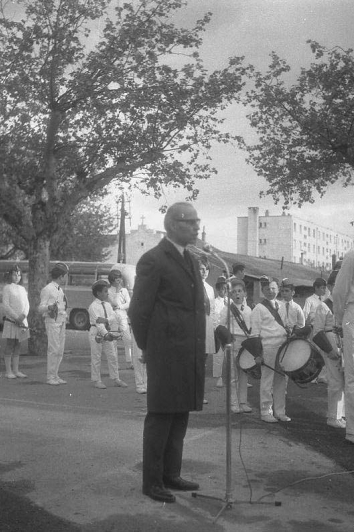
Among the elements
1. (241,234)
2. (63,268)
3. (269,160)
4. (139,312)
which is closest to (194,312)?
(139,312)

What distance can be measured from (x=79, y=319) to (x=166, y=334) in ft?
82.6

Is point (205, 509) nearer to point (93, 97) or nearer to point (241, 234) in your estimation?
point (93, 97)

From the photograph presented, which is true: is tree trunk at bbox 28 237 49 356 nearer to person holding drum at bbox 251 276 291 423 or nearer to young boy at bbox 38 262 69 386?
young boy at bbox 38 262 69 386

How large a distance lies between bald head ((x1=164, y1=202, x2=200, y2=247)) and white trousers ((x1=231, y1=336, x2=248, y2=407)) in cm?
401

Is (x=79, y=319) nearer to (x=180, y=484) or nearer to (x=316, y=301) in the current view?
(x=316, y=301)

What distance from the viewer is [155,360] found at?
526cm

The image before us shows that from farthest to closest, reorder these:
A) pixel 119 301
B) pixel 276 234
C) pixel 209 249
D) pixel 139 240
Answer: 1. pixel 276 234
2. pixel 139 240
3. pixel 119 301
4. pixel 209 249

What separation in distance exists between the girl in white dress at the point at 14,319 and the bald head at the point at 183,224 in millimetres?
7755

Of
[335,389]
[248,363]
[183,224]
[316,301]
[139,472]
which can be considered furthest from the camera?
[316,301]

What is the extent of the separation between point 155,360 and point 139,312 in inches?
14.5

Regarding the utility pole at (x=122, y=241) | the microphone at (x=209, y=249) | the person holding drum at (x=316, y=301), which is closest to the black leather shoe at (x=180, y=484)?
the microphone at (x=209, y=249)

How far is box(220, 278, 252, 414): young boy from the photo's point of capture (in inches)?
365

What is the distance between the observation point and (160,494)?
5223mm

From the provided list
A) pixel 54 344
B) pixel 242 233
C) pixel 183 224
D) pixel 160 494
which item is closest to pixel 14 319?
pixel 54 344
